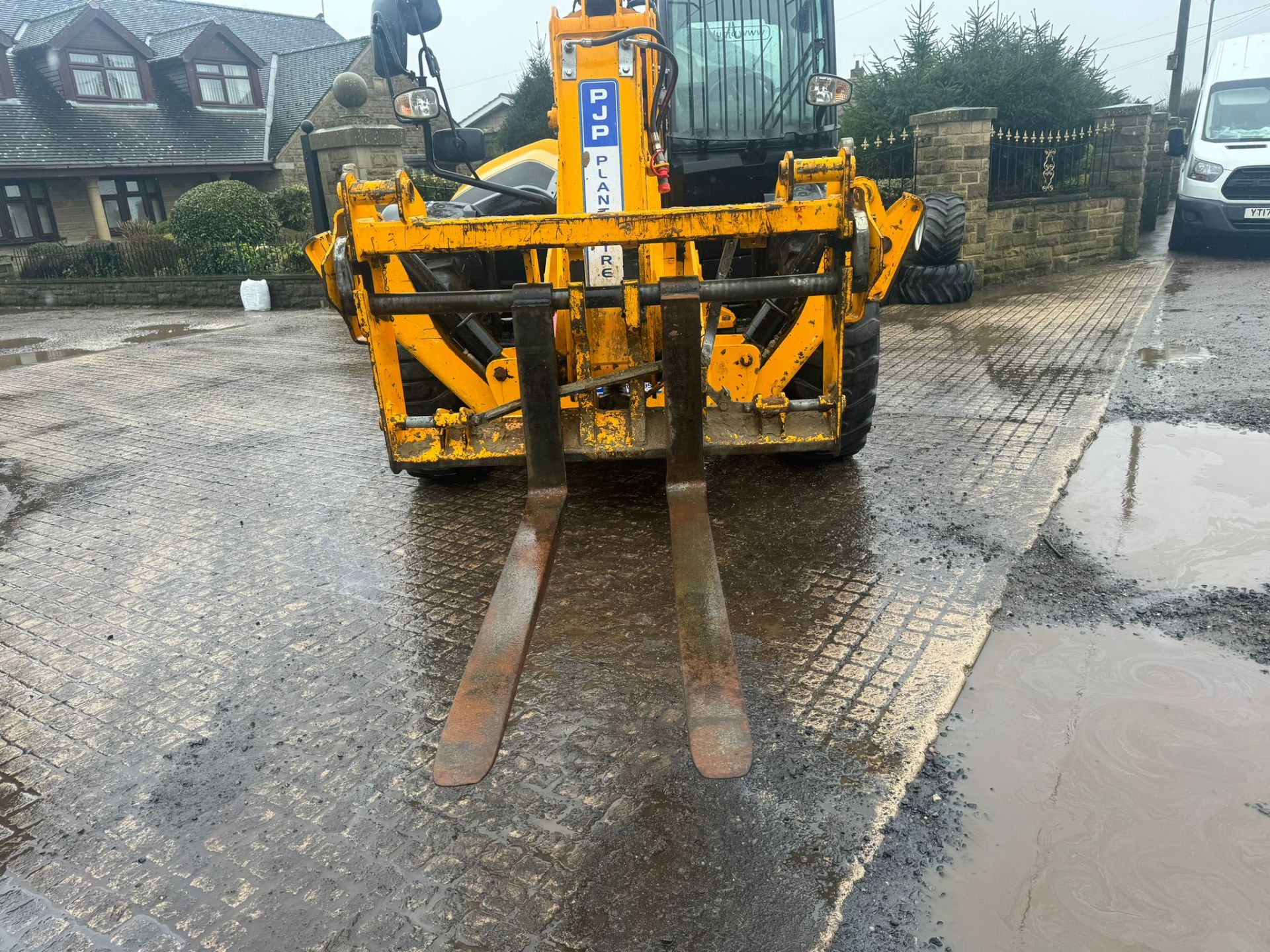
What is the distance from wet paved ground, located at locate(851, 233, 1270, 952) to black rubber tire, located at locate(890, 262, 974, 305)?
653 cm

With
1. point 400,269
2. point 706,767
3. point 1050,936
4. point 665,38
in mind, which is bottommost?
point 1050,936

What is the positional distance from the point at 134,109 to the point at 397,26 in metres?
26.1

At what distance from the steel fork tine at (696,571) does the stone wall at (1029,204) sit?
9.20 metres

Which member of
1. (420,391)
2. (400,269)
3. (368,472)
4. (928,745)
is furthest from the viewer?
(368,472)

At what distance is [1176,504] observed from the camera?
4363 millimetres

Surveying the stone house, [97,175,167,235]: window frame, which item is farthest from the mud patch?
[97,175,167,235]: window frame

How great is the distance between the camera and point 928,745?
2.71 metres

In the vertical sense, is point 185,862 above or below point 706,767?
below

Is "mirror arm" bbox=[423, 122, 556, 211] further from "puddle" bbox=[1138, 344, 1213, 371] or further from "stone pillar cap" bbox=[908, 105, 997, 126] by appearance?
"stone pillar cap" bbox=[908, 105, 997, 126]

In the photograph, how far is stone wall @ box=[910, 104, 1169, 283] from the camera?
441 inches

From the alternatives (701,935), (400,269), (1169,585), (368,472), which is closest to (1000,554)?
(1169,585)

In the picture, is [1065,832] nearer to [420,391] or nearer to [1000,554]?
[1000,554]

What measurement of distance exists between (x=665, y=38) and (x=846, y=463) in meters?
2.91

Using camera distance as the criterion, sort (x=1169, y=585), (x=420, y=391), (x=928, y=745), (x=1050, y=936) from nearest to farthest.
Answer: (x=1050, y=936) < (x=928, y=745) < (x=1169, y=585) < (x=420, y=391)
